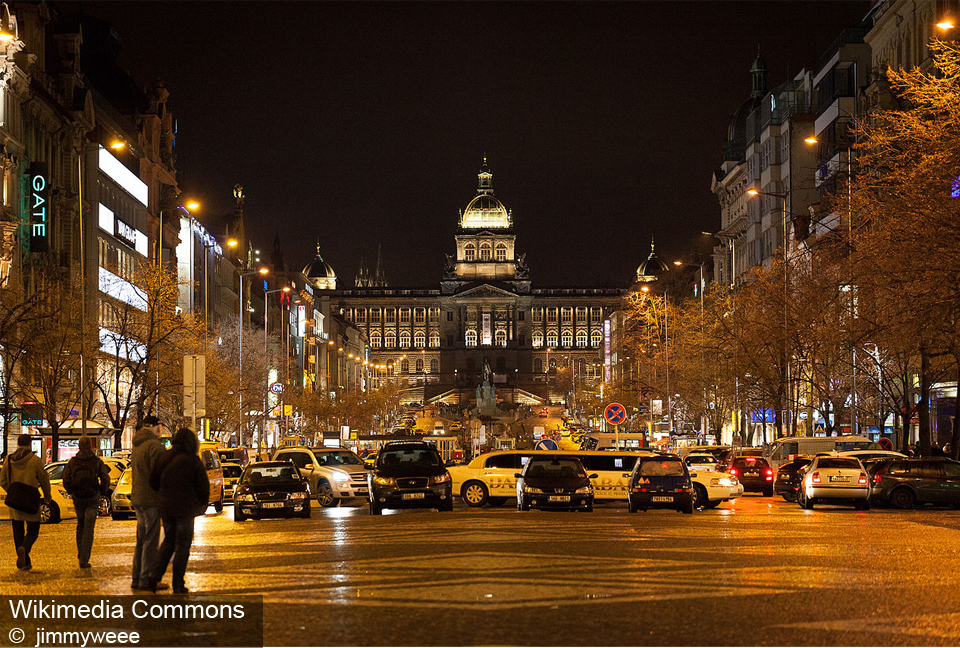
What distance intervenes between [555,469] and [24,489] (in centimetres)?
1712

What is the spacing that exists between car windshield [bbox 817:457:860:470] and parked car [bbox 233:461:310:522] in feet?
41.7

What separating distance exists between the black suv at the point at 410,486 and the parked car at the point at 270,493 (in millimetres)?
1794

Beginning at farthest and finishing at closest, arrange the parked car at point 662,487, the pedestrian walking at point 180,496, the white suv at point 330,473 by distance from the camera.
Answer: the white suv at point 330,473
the parked car at point 662,487
the pedestrian walking at point 180,496

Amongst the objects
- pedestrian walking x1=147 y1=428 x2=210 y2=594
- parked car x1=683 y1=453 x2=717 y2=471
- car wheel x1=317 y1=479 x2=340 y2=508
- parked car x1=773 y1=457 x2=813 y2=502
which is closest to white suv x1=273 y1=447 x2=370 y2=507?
car wheel x1=317 y1=479 x2=340 y2=508

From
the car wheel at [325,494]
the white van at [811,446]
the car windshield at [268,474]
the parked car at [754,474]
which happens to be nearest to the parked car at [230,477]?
the car wheel at [325,494]

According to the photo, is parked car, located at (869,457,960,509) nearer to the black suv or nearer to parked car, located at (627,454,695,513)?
parked car, located at (627,454,695,513)

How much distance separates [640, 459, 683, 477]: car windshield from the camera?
3344 cm

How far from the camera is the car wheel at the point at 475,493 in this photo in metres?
37.8

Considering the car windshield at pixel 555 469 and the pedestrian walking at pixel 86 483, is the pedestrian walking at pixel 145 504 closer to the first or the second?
the pedestrian walking at pixel 86 483

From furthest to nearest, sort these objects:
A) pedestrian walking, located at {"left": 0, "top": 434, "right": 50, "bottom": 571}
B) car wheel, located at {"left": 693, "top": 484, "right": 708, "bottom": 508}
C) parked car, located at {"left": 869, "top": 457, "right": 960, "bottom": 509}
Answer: car wheel, located at {"left": 693, "top": 484, "right": 708, "bottom": 508} → parked car, located at {"left": 869, "top": 457, "right": 960, "bottom": 509} → pedestrian walking, located at {"left": 0, "top": 434, "right": 50, "bottom": 571}

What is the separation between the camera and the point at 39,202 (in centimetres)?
5738

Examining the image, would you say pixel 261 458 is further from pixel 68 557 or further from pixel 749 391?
pixel 68 557

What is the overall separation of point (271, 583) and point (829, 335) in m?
34.0

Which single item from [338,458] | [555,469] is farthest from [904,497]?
[338,458]
